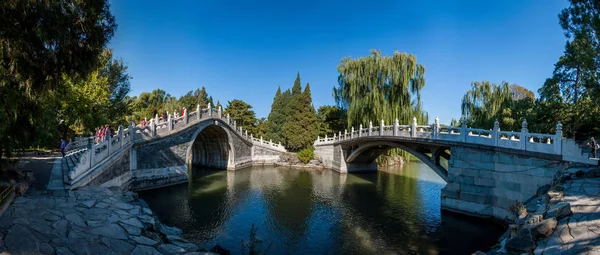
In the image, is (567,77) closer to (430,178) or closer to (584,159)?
(430,178)

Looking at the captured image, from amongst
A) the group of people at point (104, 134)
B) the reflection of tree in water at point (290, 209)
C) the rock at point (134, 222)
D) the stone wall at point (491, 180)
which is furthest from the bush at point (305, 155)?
the rock at point (134, 222)

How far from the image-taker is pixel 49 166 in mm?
11539

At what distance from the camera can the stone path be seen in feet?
14.3

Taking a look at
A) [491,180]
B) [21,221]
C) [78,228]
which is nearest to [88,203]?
[78,228]

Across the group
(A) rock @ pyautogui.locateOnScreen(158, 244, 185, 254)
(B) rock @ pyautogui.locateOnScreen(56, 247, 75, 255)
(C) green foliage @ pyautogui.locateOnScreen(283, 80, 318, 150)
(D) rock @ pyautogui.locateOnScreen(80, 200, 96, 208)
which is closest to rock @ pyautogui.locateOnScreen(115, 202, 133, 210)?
(D) rock @ pyautogui.locateOnScreen(80, 200, 96, 208)

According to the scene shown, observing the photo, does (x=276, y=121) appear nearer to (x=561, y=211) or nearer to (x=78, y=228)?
(x=78, y=228)

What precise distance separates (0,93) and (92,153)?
23.2ft

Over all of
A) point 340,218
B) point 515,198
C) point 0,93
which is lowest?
point 340,218

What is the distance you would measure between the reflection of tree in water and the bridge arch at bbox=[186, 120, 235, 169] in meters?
8.29

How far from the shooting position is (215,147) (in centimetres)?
2691

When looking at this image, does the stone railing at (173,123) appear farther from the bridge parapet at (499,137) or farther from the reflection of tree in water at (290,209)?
the bridge parapet at (499,137)

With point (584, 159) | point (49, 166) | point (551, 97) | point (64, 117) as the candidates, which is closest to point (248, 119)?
point (64, 117)

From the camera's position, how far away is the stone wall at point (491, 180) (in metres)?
9.70

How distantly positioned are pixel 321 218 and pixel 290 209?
5.86 ft
